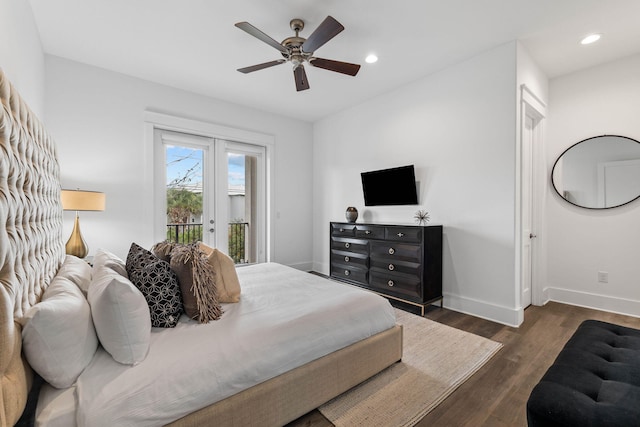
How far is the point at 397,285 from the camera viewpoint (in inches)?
129

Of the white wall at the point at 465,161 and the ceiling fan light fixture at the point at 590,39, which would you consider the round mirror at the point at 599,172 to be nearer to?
the ceiling fan light fixture at the point at 590,39

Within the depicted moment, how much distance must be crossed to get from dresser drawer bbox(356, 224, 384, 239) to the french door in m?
1.92

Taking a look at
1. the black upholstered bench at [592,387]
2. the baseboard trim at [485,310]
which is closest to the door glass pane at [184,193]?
the baseboard trim at [485,310]

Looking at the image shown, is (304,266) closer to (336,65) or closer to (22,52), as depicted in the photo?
(336,65)

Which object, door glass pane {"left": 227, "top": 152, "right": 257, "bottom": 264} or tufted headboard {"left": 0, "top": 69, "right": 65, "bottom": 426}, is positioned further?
door glass pane {"left": 227, "top": 152, "right": 257, "bottom": 264}

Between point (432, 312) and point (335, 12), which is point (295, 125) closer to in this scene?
point (335, 12)

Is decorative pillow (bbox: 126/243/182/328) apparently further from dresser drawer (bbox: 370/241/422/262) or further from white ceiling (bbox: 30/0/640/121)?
dresser drawer (bbox: 370/241/422/262)

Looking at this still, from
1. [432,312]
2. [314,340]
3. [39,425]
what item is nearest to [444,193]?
[432,312]

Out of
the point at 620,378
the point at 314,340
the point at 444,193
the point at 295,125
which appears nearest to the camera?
the point at 620,378

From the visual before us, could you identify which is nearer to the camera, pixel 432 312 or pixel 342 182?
pixel 432 312

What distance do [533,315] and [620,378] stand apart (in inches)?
88.6

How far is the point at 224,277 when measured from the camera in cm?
189

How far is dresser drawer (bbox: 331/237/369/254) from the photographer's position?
3.66 metres

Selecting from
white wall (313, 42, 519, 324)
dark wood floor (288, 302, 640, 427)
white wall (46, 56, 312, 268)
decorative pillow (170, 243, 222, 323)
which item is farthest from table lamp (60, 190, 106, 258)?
white wall (313, 42, 519, 324)
